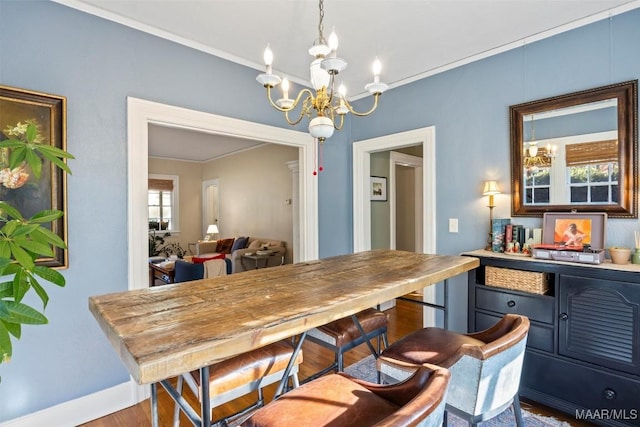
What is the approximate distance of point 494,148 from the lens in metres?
2.64

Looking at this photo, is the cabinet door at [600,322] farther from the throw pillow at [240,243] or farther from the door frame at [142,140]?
the throw pillow at [240,243]

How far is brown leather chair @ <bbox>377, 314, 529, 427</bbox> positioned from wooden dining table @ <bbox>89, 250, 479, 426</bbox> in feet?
0.98

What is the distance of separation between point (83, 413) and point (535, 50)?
13.4ft

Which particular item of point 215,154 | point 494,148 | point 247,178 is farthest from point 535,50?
point 215,154

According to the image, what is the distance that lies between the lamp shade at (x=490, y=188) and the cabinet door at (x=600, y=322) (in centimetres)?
83

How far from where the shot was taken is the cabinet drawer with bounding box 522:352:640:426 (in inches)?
68.1

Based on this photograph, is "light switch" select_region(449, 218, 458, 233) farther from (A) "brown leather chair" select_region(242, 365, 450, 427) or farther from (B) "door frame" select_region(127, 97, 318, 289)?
(A) "brown leather chair" select_region(242, 365, 450, 427)

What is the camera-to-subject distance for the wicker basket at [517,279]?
2.05 metres

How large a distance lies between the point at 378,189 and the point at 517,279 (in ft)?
7.21

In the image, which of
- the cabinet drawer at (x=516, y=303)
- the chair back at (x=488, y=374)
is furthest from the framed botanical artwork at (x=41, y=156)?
the cabinet drawer at (x=516, y=303)

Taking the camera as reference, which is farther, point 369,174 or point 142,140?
point 369,174

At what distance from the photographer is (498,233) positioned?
247 centimetres
